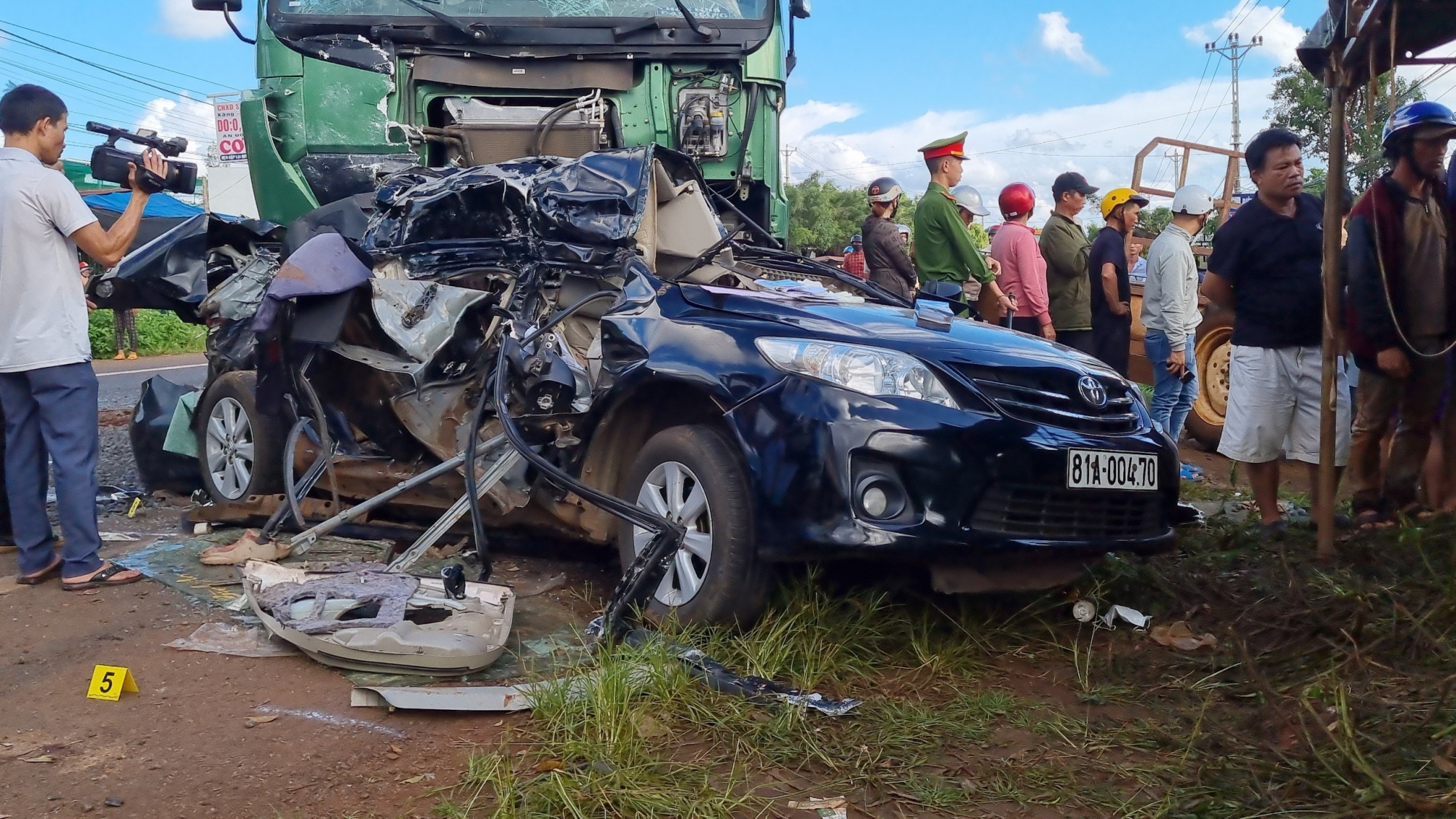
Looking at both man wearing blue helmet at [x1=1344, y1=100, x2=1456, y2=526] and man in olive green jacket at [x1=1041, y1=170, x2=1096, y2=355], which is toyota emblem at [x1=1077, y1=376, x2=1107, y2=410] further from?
man in olive green jacket at [x1=1041, y1=170, x2=1096, y2=355]

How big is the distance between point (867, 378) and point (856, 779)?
1145 mm

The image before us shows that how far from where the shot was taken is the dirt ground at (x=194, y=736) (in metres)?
2.61

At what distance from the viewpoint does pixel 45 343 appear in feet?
13.9

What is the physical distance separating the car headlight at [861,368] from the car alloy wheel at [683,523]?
47 cm

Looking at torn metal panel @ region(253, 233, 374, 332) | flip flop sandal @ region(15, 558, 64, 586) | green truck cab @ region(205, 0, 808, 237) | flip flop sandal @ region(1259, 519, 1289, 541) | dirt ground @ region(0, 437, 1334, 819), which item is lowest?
dirt ground @ region(0, 437, 1334, 819)

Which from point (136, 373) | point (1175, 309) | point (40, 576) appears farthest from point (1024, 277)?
point (136, 373)

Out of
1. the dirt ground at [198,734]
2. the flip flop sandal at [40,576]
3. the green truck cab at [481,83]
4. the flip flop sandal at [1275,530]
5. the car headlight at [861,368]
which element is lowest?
the dirt ground at [198,734]

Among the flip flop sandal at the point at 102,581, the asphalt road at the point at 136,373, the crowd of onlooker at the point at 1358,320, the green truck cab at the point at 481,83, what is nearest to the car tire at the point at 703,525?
the crowd of onlooker at the point at 1358,320

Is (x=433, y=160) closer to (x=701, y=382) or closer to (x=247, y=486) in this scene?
(x=247, y=486)

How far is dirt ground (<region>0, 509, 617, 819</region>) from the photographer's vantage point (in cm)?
261

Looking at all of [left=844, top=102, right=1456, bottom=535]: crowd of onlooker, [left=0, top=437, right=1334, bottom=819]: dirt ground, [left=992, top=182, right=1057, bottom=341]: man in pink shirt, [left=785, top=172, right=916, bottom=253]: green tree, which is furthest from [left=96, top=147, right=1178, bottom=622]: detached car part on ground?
[left=785, top=172, right=916, bottom=253]: green tree

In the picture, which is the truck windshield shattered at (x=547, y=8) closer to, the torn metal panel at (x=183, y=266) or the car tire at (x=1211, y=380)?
the torn metal panel at (x=183, y=266)

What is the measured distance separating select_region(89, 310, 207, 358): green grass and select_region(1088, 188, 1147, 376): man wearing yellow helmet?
15.7 metres

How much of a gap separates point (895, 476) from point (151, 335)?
20159 mm
